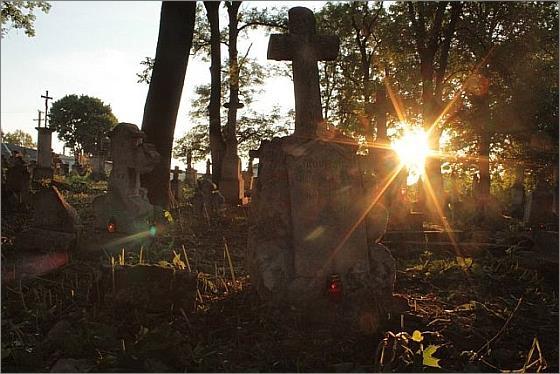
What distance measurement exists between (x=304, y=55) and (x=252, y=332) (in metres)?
3.03

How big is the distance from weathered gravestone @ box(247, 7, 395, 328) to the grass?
0.91 feet

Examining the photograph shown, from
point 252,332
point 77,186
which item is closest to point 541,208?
point 252,332

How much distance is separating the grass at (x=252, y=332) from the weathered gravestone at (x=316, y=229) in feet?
0.91

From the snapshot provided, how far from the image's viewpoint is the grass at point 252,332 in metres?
3.56

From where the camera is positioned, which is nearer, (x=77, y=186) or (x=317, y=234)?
(x=317, y=234)

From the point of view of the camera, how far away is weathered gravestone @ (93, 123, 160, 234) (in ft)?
28.8

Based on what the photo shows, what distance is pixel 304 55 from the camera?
5.61 meters

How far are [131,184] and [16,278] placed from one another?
13.1 feet

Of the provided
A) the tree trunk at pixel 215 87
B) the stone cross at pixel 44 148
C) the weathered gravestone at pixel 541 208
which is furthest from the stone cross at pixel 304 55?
the stone cross at pixel 44 148

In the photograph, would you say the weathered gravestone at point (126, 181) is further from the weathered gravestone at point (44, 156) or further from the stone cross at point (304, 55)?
the weathered gravestone at point (44, 156)

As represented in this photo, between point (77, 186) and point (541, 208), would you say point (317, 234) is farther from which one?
point (77, 186)

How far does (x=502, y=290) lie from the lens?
6.09 meters

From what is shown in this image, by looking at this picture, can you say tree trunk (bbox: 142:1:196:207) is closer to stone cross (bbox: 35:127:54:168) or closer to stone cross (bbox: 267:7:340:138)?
stone cross (bbox: 267:7:340:138)

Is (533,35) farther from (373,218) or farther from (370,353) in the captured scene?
(370,353)
